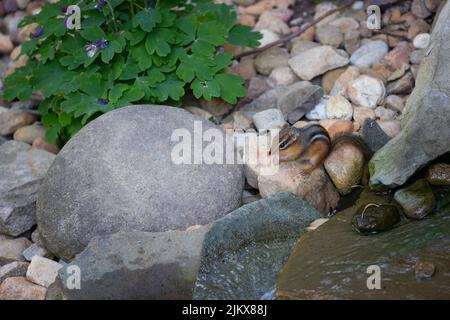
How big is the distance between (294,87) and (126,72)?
1.35 m

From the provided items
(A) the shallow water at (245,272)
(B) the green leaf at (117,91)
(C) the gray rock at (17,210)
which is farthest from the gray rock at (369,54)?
(C) the gray rock at (17,210)

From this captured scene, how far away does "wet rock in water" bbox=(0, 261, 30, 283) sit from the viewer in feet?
15.3

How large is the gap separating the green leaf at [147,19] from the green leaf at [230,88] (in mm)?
631

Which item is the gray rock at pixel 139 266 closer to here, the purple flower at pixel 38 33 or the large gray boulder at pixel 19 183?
the large gray boulder at pixel 19 183

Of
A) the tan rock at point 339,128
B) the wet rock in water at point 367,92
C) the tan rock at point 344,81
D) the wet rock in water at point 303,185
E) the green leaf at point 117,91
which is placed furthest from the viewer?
the tan rock at point 344,81

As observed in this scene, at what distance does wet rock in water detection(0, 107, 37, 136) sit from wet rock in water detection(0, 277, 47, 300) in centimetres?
202

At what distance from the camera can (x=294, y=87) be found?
587 cm

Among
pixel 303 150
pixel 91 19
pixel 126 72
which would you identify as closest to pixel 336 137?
pixel 303 150

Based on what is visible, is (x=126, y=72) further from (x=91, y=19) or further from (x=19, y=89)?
(x=19, y=89)

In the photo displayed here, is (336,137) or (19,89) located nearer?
(336,137)

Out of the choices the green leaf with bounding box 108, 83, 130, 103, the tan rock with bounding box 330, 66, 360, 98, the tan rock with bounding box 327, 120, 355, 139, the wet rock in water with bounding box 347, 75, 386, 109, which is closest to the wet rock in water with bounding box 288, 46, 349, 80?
the tan rock with bounding box 330, 66, 360, 98

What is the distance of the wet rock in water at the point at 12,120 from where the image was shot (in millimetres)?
6227
